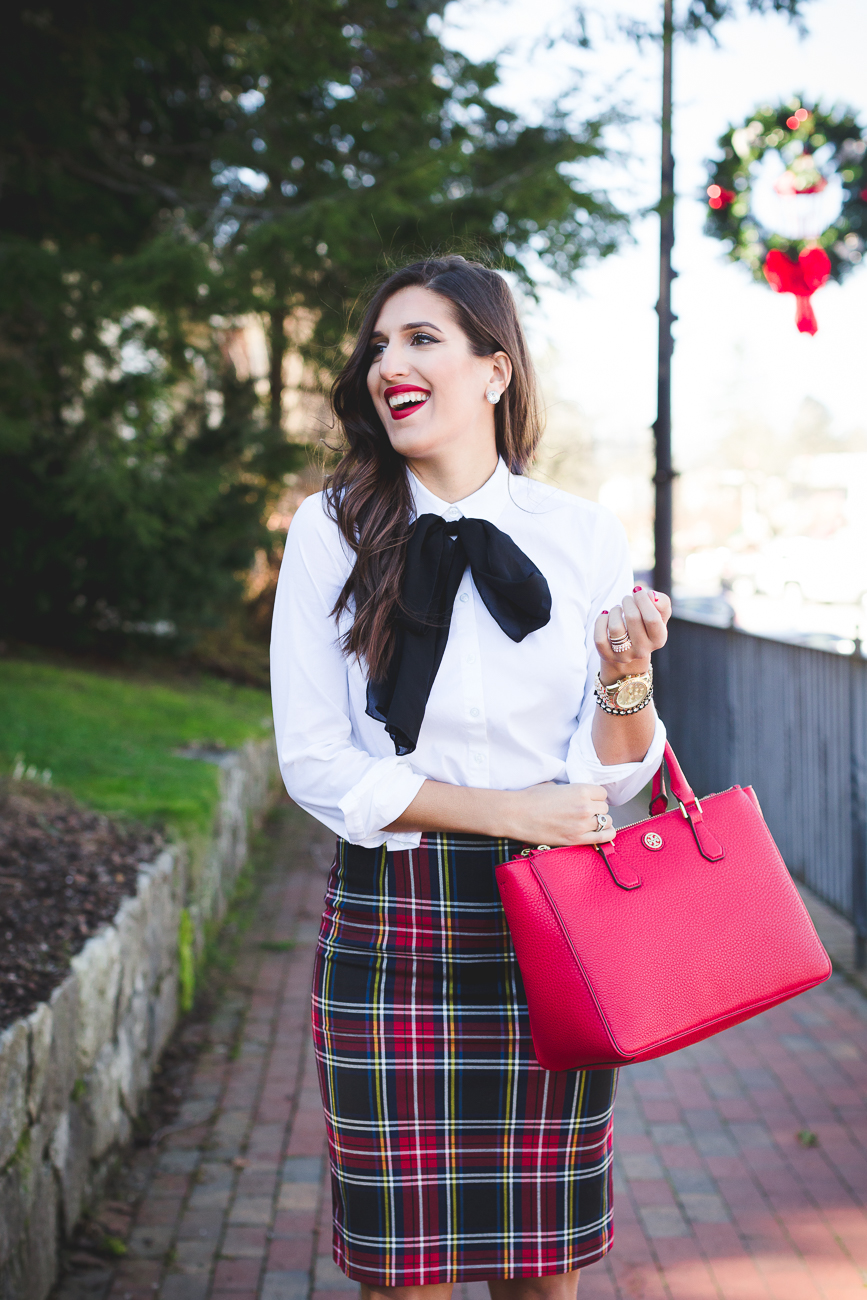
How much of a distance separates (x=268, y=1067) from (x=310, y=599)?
2705mm

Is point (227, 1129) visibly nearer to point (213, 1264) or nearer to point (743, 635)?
point (213, 1264)

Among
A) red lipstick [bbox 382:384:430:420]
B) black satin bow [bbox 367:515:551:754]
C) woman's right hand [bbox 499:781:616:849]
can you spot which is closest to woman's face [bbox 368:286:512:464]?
red lipstick [bbox 382:384:430:420]

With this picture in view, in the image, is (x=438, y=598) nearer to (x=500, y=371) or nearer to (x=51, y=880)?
(x=500, y=371)

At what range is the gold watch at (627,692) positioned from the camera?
5.47 ft

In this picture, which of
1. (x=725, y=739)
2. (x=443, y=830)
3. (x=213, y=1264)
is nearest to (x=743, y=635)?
(x=725, y=739)

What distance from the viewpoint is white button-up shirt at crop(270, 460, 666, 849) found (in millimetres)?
1695

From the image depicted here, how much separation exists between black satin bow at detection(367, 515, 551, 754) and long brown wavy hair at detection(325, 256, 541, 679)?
3 cm

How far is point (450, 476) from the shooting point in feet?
6.23

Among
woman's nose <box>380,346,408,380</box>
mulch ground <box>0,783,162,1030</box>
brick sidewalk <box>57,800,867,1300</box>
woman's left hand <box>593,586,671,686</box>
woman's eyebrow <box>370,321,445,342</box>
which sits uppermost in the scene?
woman's eyebrow <box>370,321,445,342</box>

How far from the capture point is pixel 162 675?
32.5ft

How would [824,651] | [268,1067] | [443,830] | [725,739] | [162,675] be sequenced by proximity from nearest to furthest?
[443,830], [268,1067], [824,651], [725,739], [162,675]

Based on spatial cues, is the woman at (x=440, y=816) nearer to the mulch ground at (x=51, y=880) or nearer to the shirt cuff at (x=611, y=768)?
the shirt cuff at (x=611, y=768)

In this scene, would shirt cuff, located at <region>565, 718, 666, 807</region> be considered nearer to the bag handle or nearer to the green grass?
the bag handle

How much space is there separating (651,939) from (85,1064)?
1.95 meters
